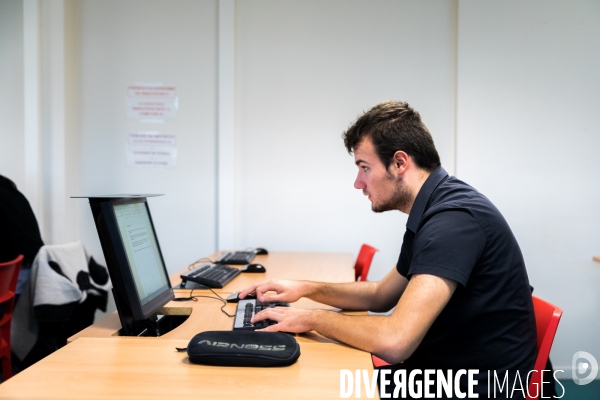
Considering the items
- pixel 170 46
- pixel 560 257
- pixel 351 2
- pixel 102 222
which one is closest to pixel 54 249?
pixel 170 46

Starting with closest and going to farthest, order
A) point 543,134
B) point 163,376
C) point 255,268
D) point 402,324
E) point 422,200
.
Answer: point 163,376 → point 402,324 → point 422,200 → point 255,268 → point 543,134

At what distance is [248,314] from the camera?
1.50 m

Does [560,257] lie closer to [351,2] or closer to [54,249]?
[351,2]

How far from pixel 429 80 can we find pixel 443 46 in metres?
0.25

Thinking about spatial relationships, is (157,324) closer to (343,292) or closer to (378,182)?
(343,292)

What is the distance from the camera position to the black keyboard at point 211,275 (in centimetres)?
203

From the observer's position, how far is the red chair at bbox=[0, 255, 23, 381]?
7.46ft

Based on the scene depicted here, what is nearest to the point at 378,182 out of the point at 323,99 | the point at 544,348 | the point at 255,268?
the point at 544,348

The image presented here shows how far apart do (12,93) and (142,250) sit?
281cm

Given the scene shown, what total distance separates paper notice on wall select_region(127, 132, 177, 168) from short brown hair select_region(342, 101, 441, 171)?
2.34 metres

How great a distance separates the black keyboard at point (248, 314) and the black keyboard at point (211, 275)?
370 millimetres

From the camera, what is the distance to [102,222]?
128 cm

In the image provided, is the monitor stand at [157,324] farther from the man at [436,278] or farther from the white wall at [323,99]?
the white wall at [323,99]

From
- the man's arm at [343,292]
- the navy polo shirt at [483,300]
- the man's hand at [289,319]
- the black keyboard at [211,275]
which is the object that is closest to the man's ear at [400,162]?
the navy polo shirt at [483,300]
